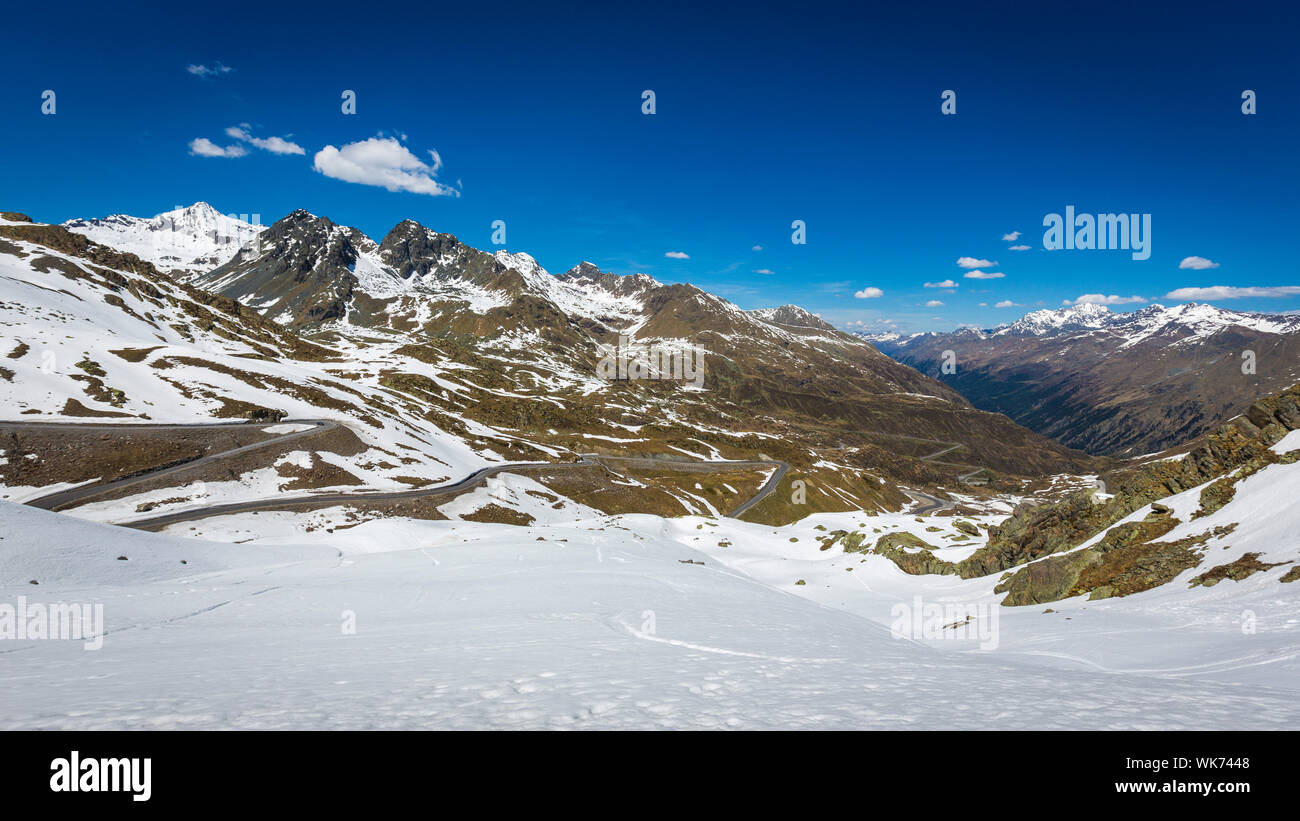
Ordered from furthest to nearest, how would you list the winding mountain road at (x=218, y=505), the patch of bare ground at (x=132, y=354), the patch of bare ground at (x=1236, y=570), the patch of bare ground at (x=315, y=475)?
the patch of bare ground at (x=132, y=354) < the patch of bare ground at (x=315, y=475) < the winding mountain road at (x=218, y=505) < the patch of bare ground at (x=1236, y=570)

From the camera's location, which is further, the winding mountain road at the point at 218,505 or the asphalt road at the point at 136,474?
the asphalt road at the point at 136,474

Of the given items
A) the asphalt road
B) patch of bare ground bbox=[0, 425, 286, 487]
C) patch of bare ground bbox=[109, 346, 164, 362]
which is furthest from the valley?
patch of bare ground bbox=[109, 346, 164, 362]

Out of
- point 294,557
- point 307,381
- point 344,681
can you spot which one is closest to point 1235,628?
point 344,681

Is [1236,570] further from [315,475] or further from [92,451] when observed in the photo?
[92,451]

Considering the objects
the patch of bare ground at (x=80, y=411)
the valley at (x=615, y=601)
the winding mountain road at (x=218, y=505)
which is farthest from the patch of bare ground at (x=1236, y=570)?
the patch of bare ground at (x=80, y=411)

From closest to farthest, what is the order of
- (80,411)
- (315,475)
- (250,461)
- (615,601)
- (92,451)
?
(615,601), (92,451), (80,411), (250,461), (315,475)

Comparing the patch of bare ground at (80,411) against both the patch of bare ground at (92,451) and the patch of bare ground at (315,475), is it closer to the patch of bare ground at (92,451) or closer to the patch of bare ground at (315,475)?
the patch of bare ground at (92,451)

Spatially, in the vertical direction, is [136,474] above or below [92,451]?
below

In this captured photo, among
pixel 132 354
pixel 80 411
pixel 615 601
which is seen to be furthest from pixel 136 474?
pixel 615 601

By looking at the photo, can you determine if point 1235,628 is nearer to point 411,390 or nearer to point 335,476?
point 335,476

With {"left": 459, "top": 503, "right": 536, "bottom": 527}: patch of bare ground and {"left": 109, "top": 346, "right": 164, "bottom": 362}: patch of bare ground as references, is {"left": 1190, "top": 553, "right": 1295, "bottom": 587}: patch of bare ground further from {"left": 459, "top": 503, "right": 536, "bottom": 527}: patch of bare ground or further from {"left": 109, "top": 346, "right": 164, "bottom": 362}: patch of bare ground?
{"left": 109, "top": 346, "right": 164, "bottom": 362}: patch of bare ground

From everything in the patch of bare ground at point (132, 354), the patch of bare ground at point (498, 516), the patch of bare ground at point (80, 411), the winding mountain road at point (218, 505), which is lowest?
the patch of bare ground at point (498, 516)
